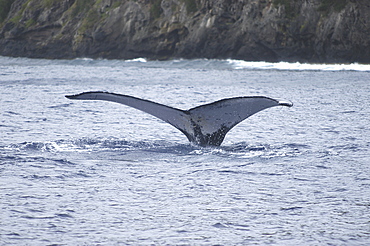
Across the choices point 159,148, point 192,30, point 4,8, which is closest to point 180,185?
point 159,148

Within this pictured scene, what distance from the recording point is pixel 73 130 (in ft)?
47.8

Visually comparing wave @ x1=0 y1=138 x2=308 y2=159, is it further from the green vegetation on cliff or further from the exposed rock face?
the green vegetation on cliff

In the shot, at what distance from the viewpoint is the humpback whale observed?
9.16 meters

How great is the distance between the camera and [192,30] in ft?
239

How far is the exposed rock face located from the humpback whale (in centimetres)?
5278

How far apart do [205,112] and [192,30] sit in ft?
210

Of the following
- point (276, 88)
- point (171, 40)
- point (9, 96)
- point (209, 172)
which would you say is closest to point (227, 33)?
point (171, 40)

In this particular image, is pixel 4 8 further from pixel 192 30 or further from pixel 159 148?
pixel 159 148

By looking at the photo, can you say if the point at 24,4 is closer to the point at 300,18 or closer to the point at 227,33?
the point at 227,33

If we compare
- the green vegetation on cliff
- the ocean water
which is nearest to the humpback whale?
the ocean water

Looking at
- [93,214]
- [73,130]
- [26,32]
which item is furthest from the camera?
[26,32]

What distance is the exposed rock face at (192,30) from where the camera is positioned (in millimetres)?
62688

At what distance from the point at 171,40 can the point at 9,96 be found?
51.2 meters

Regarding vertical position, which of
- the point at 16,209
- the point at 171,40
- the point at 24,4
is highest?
the point at 24,4
